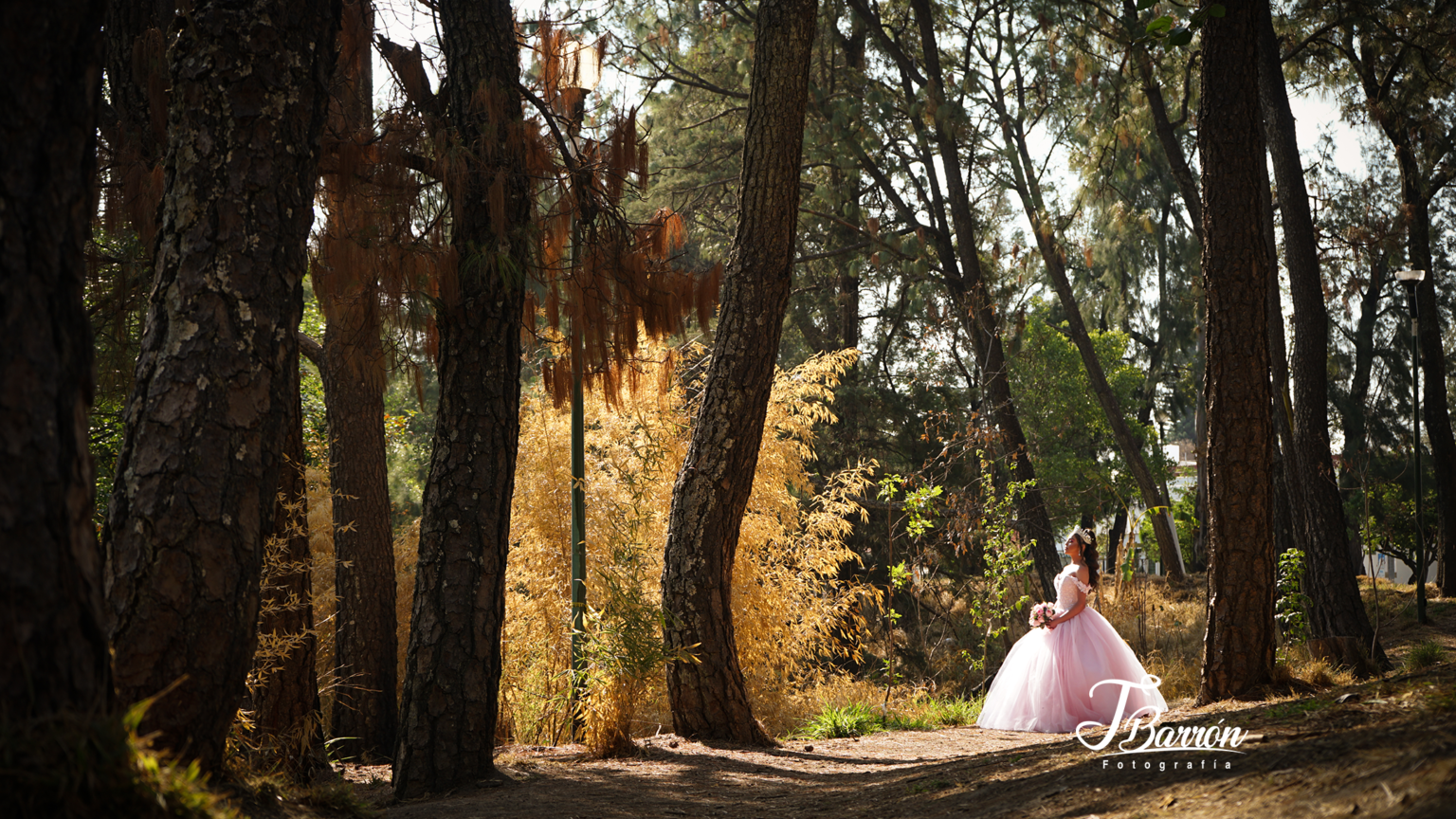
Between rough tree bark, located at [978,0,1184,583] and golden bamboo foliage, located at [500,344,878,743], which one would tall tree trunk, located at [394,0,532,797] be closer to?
golden bamboo foliage, located at [500,344,878,743]

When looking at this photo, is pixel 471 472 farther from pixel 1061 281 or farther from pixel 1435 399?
pixel 1435 399

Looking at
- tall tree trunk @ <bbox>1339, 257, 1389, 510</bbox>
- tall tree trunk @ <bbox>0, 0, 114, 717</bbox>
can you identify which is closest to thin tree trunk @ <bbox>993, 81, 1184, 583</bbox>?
tall tree trunk @ <bbox>1339, 257, 1389, 510</bbox>

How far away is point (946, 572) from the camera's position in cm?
1565

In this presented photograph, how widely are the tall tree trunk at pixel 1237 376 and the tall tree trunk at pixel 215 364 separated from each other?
457 centimetres

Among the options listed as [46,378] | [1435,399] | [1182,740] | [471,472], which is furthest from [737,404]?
[1435,399]

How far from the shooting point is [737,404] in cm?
585

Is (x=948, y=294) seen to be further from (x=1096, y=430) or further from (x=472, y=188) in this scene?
(x=1096, y=430)

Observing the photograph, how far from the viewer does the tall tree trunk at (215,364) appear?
2602 mm

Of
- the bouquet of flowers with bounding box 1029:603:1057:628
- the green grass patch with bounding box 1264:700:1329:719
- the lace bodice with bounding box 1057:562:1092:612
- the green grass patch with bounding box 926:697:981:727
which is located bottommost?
the green grass patch with bounding box 926:697:981:727

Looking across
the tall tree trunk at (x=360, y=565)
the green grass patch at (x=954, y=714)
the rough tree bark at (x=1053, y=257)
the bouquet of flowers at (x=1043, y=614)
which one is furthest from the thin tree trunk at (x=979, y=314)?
the tall tree trunk at (x=360, y=565)

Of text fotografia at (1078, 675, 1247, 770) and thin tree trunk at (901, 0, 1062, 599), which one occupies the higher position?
thin tree trunk at (901, 0, 1062, 599)

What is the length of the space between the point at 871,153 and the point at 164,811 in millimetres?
12932

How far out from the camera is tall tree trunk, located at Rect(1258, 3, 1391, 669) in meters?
8.48

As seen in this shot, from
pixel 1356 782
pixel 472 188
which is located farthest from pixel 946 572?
pixel 1356 782
